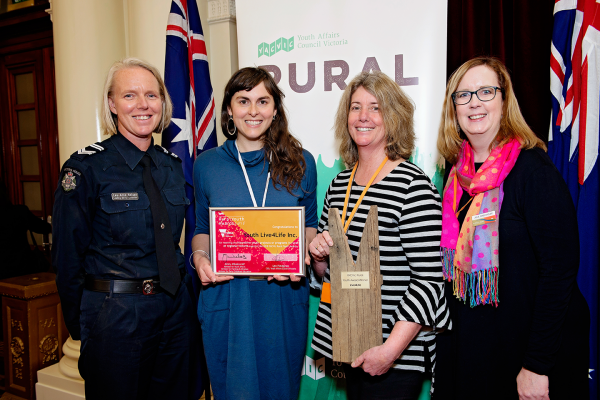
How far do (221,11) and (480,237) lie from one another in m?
3.02

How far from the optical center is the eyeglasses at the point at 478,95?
1647mm

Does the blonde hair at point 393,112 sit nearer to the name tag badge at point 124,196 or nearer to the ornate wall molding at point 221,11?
the name tag badge at point 124,196

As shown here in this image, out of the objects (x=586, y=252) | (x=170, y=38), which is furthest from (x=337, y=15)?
(x=586, y=252)

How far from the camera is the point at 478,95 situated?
1669mm

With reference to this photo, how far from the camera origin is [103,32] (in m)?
3.15

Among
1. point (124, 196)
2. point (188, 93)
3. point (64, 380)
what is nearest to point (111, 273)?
point (124, 196)

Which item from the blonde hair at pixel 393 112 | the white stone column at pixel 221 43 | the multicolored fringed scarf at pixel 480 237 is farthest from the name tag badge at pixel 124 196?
the white stone column at pixel 221 43

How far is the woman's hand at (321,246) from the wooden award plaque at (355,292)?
0.02 meters

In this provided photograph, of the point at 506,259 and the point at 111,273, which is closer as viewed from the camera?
the point at 506,259

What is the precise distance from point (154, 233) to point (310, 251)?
0.75 meters

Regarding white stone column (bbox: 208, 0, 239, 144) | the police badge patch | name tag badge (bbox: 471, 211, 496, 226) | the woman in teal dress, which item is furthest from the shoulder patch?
white stone column (bbox: 208, 0, 239, 144)

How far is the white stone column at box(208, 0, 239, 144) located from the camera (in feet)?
11.5

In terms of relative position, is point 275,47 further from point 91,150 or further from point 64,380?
point 64,380

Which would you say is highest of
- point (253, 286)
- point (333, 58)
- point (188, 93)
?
point (333, 58)
